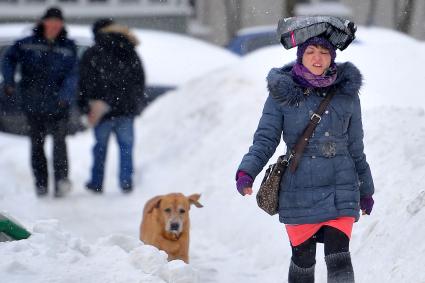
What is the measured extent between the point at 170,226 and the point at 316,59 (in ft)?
7.79

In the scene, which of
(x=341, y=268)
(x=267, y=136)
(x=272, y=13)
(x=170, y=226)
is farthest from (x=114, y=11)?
(x=341, y=268)

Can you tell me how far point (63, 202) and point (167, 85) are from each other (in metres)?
5.48

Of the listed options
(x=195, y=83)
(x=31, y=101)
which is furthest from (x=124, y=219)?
(x=195, y=83)

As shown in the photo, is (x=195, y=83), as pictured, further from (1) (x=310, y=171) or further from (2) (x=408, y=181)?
(1) (x=310, y=171)

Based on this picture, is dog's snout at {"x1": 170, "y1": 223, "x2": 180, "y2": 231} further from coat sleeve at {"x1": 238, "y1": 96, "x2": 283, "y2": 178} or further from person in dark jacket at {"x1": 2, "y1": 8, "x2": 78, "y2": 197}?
person in dark jacket at {"x1": 2, "y1": 8, "x2": 78, "y2": 197}

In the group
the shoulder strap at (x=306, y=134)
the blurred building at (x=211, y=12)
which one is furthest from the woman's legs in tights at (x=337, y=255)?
the blurred building at (x=211, y=12)

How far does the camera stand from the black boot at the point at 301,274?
445 cm

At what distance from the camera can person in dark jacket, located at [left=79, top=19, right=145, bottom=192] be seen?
9.47 metres

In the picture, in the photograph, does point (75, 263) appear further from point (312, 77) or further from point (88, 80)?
point (88, 80)

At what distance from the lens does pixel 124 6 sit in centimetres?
2586

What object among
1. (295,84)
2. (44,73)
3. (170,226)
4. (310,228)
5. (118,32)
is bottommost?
(170,226)

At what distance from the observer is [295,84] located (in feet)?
14.1

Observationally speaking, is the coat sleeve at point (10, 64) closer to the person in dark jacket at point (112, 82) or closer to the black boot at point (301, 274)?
the person in dark jacket at point (112, 82)

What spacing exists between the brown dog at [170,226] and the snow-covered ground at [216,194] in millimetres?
299
